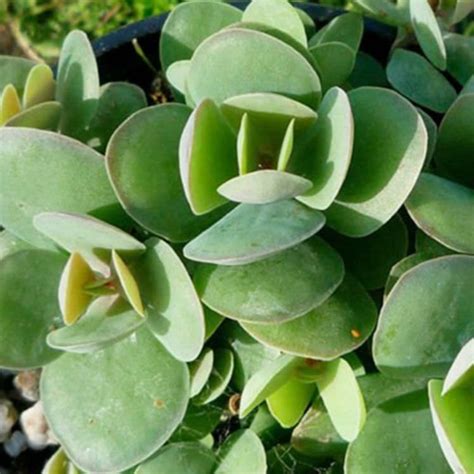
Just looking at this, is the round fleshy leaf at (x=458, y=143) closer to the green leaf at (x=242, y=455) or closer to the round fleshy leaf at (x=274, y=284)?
the round fleshy leaf at (x=274, y=284)

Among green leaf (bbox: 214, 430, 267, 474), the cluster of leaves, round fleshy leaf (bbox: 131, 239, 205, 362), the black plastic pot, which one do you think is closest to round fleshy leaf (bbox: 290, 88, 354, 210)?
the cluster of leaves

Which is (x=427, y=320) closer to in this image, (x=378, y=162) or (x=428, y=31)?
(x=378, y=162)

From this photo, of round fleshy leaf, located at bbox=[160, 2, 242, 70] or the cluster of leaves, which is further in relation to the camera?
round fleshy leaf, located at bbox=[160, 2, 242, 70]

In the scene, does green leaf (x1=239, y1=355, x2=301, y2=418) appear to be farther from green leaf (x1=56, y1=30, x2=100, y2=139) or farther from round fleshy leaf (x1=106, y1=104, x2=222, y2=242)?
green leaf (x1=56, y1=30, x2=100, y2=139)

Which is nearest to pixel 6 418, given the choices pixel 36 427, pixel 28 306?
pixel 36 427

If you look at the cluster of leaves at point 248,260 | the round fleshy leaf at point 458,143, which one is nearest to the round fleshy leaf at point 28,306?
the cluster of leaves at point 248,260

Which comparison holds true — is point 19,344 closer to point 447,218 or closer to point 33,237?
point 33,237
